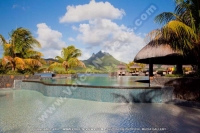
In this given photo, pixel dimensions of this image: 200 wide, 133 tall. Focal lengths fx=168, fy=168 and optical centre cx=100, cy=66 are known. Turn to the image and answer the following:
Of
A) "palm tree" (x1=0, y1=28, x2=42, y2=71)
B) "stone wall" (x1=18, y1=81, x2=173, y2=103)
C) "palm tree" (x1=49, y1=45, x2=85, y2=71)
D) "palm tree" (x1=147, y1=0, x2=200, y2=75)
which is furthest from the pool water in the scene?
"palm tree" (x1=49, y1=45, x2=85, y2=71)

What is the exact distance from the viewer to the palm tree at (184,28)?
6.93 meters

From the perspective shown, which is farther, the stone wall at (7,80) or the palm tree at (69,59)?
the palm tree at (69,59)

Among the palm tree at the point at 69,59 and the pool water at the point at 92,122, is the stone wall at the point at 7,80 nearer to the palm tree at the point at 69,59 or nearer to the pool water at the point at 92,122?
the pool water at the point at 92,122

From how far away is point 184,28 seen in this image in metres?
6.97

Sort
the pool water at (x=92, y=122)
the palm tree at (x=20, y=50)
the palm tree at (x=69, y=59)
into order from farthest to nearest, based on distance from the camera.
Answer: the palm tree at (x=69, y=59)
the palm tree at (x=20, y=50)
the pool water at (x=92, y=122)

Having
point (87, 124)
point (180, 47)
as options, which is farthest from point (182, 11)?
point (87, 124)

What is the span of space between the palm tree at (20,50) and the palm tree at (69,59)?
880 centimetres

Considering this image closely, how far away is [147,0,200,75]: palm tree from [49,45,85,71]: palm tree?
648 inches

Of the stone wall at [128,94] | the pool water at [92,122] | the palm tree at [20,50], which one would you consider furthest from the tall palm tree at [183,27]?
the palm tree at [20,50]

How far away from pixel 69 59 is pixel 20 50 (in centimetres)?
1146

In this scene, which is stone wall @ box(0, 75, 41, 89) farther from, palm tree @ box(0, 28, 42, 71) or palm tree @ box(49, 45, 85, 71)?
palm tree @ box(49, 45, 85, 71)

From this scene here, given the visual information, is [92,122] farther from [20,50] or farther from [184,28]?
[20,50]

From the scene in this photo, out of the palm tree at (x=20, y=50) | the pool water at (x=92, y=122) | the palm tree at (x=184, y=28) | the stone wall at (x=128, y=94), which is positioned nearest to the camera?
the pool water at (x=92, y=122)

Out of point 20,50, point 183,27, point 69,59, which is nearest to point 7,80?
point 20,50
